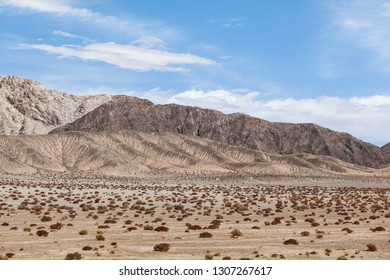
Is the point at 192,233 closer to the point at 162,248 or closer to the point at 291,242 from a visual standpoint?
the point at 291,242

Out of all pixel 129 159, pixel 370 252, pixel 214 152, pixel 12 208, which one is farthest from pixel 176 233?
pixel 214 152

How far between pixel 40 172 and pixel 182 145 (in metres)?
60.7

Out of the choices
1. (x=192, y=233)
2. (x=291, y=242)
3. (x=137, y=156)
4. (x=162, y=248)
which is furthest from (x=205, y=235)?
(x=137, y=156)

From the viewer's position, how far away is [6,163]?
461 feet

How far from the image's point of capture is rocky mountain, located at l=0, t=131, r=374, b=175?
5807 inches

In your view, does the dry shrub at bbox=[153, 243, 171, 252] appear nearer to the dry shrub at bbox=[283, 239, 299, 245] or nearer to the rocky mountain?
the dry shrub at bbox=[283, 239, 299, 245]

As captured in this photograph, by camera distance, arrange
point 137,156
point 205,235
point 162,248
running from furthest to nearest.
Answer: point 137,156 < point 205,235 < point 162,248

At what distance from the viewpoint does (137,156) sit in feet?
543

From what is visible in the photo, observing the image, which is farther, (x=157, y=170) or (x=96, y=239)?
(x=157, y=170)

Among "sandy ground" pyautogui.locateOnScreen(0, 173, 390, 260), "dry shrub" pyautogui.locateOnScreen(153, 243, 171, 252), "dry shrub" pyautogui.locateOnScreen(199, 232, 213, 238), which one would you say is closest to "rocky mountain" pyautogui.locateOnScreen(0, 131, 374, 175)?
"sandy ground" pyautogui.locateOnScreen(0, 173, 390, 260)

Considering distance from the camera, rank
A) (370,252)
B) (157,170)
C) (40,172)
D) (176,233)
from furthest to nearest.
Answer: (157,170)
(40,172)
(176,233)
(370,252)

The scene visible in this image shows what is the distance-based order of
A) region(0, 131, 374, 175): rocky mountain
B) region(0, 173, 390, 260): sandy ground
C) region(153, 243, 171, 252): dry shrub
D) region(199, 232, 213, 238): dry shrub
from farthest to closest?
region(0, 131, 374, 175): rocky mountain
region(199, 232, 213, 238): dry shrub
region(153, 243, 171, 252): dry shrub
region(0, 173, 390, 260): sandy ground

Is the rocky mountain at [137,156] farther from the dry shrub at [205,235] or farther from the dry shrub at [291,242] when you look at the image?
the dry shrub at [291,242]

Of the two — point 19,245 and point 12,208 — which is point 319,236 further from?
point 12,208
